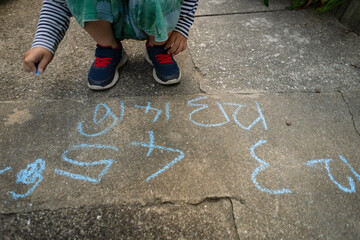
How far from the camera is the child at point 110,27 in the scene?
1.22 m

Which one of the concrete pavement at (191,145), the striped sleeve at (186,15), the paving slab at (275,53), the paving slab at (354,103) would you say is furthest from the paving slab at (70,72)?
the paving slab at (354,103)

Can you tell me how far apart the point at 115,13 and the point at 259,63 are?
1173 millimetres

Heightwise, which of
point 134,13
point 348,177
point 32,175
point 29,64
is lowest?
point 32,175

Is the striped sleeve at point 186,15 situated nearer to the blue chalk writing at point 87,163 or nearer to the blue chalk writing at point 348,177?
the blue chalk writing at point 87,163

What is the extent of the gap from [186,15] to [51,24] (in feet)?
2.63

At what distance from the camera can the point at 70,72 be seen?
5.79 ft

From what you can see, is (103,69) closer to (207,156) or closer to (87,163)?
(87,163)

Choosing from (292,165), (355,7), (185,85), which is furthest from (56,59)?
(355,7)

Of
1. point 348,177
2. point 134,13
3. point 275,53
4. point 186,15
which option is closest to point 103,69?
point 134,13

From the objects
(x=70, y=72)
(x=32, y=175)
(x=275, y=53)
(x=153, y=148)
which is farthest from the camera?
(x=275, y=53)

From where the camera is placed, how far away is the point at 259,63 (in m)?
1.85

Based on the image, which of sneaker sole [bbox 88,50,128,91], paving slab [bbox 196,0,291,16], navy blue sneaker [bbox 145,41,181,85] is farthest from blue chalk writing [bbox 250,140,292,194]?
paving slab [bbox 196,0,291,16]

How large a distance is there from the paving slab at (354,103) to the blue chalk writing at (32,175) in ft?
6.25

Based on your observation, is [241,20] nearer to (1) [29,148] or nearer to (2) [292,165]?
(2) [292,165]
